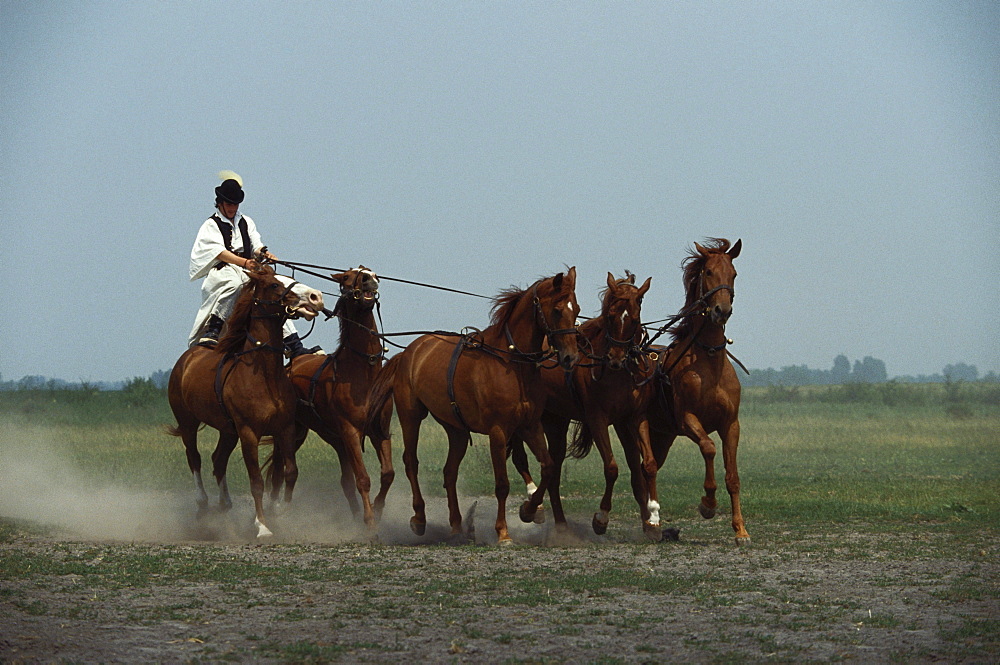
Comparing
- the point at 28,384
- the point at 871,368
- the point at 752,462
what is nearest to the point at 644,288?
the point at 752,462

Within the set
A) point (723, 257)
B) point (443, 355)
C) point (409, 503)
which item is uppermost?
point (723, 257)

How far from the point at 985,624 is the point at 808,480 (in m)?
12.5

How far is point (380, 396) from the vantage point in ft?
42.3

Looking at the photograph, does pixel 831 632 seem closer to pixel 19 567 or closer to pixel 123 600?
pixel 123 600

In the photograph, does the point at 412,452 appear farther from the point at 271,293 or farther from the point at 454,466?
the point at 271,293

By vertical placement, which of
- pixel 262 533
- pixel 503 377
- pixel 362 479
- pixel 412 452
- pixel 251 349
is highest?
pixel 251 349

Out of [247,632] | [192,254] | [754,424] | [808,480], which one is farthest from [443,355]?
[754,424]

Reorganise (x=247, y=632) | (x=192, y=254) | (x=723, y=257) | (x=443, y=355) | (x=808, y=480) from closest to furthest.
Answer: (x=247, y=632) → (x=723, y=257) → (x=443, y=355) → (x=192, y=254) → (x=808, y=480)

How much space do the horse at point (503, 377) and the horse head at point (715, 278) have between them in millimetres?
1313

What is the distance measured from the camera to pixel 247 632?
7.33m

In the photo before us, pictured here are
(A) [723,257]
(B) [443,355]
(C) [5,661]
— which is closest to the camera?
(C) [5,661]

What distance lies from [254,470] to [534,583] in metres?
4.40

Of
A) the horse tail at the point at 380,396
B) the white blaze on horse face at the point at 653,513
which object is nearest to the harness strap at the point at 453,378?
the horse tail at the point at 380,396

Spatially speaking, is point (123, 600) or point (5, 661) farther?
point (123, 600)
